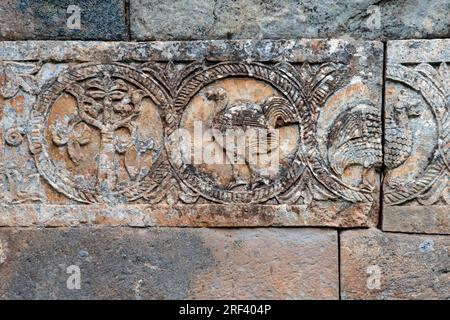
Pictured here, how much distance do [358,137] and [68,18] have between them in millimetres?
1771

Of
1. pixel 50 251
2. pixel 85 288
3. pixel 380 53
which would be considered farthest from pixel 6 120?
pixel 380 53

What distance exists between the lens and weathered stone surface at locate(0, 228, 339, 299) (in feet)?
13.8

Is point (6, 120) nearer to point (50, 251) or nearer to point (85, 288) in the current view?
point (50, 251)

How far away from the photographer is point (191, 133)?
4.21 metres

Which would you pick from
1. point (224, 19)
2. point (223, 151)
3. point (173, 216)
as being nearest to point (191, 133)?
point (223, 151)

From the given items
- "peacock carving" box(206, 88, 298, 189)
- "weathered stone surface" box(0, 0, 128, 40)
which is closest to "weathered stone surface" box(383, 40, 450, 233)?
"peacock carving" box(206, 88, 298, 189)

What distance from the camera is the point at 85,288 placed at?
422cm

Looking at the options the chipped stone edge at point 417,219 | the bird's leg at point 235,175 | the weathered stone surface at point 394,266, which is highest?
the bird's leg at point 235,175

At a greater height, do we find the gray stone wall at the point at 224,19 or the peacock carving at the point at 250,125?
the gray stone wall at the point at 224,19

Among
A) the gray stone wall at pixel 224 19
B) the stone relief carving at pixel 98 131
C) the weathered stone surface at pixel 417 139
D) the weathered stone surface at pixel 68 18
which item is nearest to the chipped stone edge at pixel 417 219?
the weathered stone surface at pixel 417 139

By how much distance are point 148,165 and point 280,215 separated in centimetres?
80

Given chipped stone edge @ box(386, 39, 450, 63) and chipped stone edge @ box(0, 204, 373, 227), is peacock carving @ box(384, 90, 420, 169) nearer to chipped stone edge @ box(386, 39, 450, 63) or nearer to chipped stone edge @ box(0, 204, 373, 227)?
chipped stone edge @ box(386, 39, 450, 63)

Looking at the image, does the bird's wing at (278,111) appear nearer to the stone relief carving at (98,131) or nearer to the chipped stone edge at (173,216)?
the chipped stone edge at (173,216)

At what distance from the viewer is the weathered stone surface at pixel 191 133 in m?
4.16
